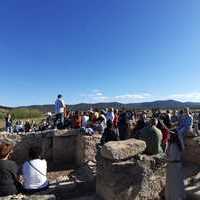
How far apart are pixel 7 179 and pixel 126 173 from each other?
217cm

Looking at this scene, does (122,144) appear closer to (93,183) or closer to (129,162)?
(129,162)

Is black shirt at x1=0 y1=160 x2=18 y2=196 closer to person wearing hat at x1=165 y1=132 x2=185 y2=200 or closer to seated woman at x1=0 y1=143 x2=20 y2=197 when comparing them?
seated woman at x1=0 y1=143 x2=20 y2=197

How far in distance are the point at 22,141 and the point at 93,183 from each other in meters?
5.49

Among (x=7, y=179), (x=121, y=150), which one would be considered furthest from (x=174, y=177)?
(x=7, y=179)

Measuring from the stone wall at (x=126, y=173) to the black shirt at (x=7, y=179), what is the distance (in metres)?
1.72

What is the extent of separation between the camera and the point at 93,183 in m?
6.91

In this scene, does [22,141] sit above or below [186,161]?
above

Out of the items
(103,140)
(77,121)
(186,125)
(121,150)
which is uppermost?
(77,121)

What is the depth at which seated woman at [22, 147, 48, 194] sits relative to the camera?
527 centimetres

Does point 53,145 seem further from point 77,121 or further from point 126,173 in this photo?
point 126,173

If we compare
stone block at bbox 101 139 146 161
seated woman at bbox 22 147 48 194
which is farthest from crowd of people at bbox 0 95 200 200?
stone block at bbox 101 139 146 161

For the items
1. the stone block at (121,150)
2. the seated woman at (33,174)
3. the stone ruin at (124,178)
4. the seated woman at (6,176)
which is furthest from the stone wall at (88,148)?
the seated woman at (6,176)

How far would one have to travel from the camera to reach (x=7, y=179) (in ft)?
16.2

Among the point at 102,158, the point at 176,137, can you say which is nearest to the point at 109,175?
the point at 102,158
